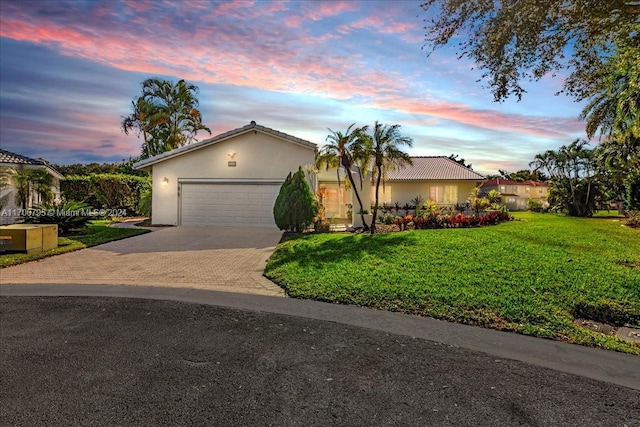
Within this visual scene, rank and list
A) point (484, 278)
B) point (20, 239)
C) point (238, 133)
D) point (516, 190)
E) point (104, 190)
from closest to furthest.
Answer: point (484, 278) → point (20, 239) → point (238, 133) → point (104, 190) → point (516, 190)

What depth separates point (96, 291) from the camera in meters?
7.20

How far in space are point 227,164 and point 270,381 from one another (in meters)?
16.3

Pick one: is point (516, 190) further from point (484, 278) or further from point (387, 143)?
point (484, 278)

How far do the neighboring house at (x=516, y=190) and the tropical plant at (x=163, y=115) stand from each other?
31.0 metres

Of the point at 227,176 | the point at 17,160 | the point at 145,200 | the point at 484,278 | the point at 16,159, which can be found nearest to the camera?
the point at 484,278

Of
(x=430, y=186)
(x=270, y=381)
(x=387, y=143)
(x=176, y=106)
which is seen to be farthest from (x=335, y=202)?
(x=176, y=106)

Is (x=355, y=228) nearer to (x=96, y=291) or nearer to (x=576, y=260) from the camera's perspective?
(x=576, y=260)

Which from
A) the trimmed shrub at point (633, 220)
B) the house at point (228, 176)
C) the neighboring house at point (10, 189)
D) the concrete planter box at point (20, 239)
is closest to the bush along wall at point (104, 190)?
the neighboring house at point (10, 189)

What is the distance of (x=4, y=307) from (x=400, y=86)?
12.3m

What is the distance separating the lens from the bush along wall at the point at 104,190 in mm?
23922

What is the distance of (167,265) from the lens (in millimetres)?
9750

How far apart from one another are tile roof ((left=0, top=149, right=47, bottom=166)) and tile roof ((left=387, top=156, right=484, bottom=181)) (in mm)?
20778

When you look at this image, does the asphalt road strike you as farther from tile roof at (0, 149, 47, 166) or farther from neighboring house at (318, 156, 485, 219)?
neighboring house at (318, 156, 485, 219)

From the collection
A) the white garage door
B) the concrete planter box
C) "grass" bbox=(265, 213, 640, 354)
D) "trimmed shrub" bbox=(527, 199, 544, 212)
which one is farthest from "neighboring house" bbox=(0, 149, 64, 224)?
"trimmed shrub" bbox=(527, 199, 544, 212)
